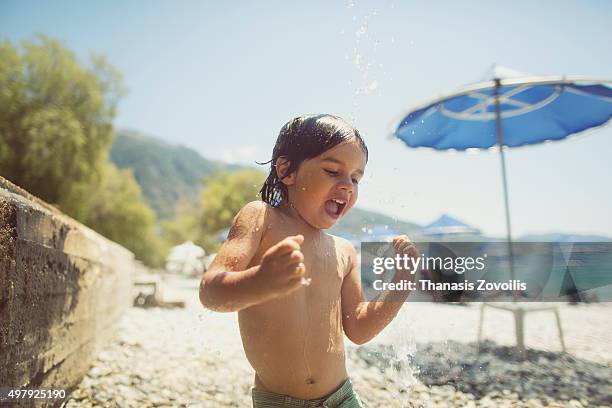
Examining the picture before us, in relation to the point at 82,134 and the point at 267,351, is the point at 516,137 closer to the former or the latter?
the point at 267,351

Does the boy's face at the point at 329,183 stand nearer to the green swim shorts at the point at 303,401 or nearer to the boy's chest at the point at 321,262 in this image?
the boy's chest at the point at 321,262

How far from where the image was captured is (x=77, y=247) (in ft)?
7.92

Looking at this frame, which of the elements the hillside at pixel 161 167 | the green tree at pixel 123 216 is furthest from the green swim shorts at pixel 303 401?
the hillside at pixel 161 167

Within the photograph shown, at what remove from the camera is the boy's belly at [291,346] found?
1.38 m

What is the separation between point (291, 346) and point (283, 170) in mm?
650

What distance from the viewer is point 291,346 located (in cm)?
138

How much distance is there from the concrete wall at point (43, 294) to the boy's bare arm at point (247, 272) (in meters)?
0.82

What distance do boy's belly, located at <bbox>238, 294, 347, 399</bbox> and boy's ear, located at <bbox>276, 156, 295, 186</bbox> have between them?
430 mm

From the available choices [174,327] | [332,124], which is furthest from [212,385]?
[174,327]

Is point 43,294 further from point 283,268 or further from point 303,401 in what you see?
point 283,268

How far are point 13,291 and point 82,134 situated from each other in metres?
20.1

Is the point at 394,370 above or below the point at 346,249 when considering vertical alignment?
below

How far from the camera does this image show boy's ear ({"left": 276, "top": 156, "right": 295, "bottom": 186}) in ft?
4.92

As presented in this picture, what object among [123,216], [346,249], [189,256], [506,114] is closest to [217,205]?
[123,216]
